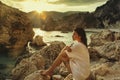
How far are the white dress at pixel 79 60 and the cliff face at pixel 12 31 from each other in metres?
44.3

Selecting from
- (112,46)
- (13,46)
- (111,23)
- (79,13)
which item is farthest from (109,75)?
(79,13)

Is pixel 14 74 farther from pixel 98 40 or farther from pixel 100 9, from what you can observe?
pixel 100 9

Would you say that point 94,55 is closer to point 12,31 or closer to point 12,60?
point 12,60

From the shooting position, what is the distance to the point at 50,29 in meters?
176

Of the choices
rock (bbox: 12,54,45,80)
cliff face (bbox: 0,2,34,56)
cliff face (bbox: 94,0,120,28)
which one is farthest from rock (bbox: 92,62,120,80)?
cliff face (bbox: 94,0,120,28)

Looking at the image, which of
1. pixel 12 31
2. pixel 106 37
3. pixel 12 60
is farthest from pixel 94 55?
pixel 12 31

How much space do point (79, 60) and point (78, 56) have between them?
0.14 m

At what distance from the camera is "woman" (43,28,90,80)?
827cm

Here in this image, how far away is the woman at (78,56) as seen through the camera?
827 centimetres

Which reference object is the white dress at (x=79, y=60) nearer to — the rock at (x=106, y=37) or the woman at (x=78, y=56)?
the woman at (x=78, y=56)

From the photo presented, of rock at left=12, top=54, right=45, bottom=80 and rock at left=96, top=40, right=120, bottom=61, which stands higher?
rock at left=96, top=40, right=120, bottom=61

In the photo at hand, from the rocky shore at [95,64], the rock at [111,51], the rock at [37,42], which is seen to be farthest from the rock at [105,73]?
the rock at [37,42]

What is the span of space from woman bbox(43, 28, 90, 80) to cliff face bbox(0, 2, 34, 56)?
4426cm

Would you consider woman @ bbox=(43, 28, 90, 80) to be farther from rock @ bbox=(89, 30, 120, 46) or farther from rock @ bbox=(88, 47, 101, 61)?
rock @ bbox=(89, 30, 120, 46)
